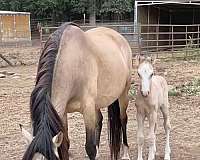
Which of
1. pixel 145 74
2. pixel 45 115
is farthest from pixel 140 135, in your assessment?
pixel 45 115

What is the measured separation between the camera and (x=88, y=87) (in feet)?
12.5

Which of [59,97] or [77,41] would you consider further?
[77,41]

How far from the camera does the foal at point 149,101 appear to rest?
4.34 metres

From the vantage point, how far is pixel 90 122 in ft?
12.6

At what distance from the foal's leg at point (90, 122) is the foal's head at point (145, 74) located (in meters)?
0.72

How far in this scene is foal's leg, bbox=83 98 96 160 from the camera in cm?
380

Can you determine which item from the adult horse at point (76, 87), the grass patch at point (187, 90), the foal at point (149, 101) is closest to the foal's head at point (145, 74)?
the foal at point (149, 101)

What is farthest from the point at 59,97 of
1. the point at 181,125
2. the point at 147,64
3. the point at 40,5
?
the point at 40,5

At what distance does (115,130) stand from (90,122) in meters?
1.17

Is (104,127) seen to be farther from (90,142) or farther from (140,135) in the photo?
(90,142)

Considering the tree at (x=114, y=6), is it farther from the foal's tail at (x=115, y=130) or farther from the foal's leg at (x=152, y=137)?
the foal's leg at (x=152, y=137)

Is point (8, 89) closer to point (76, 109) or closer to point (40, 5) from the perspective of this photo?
point (76, 109)

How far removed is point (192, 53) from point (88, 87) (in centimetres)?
1237

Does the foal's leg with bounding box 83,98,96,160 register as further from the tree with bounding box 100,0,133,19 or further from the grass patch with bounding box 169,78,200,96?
the tree with bounding box 100,0,133,19
